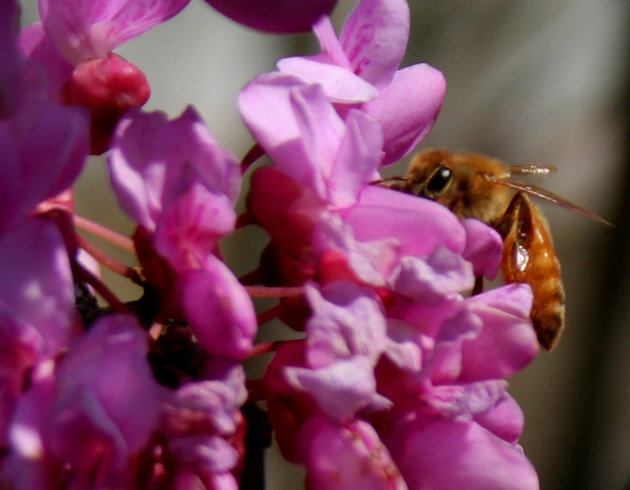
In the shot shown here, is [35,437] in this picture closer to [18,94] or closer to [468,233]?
[18,94]

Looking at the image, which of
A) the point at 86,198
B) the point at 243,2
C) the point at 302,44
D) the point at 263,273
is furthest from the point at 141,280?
the point at 86,198

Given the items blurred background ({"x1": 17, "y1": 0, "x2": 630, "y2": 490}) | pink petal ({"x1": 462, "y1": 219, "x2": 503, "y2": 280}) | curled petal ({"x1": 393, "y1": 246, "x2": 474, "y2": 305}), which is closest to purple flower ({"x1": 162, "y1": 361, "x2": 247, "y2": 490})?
curled petal ({"x1": 393, "y1": 246, "x2": 474, "y2": 305})

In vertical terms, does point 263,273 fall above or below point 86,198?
above

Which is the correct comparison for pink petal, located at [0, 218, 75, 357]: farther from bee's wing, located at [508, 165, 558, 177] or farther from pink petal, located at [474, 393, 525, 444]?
bee's wing, located at [508, 165, 558, 177]

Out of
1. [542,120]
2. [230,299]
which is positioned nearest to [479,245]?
[230,299]

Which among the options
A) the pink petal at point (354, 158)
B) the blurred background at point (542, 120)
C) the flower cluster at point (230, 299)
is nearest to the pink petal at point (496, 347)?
the flower cluster at point (230, 299)
